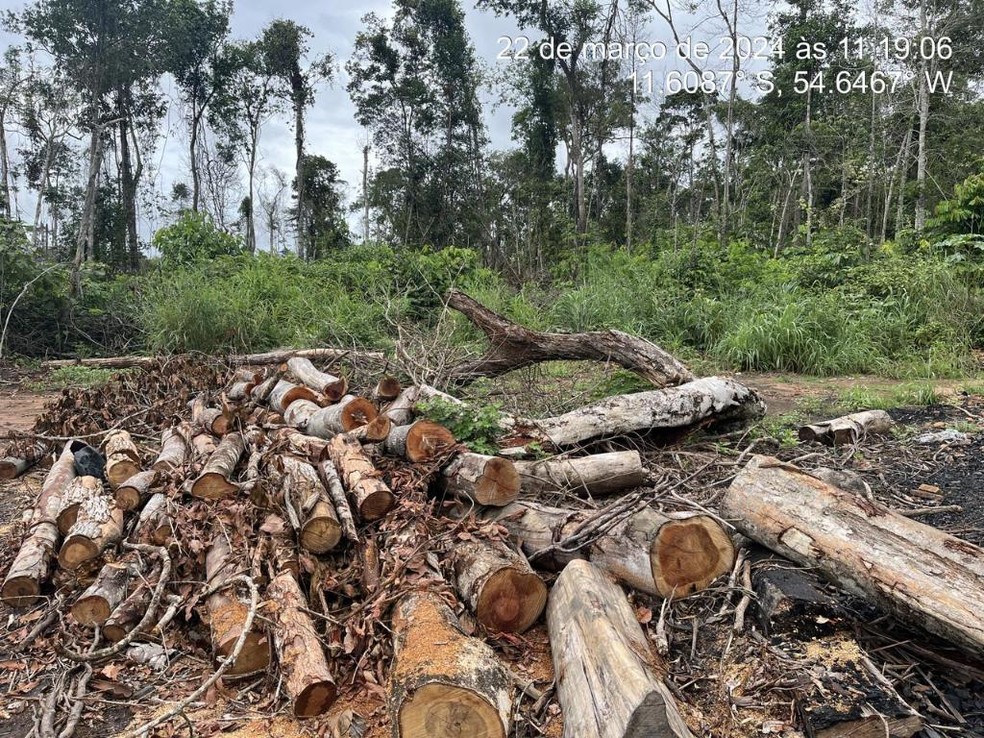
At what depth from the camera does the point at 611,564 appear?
2473 millimetres

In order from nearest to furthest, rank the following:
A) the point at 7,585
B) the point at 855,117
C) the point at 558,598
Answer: the point at 558,598 → the point at 7,585 → the point at 855,117

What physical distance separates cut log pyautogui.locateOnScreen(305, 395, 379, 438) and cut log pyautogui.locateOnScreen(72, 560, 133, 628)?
147 cm

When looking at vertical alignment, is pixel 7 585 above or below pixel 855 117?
below

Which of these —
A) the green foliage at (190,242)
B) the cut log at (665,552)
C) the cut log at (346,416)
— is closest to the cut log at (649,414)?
the cut log at (346,416)

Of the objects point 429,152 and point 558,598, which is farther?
point 429,152

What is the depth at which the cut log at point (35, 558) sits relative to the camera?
9.02ft

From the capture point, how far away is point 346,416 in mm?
3883

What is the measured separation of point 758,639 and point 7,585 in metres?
3.15

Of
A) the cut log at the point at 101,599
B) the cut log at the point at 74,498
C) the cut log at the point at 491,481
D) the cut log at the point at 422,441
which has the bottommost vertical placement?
the cut log at the point at 101,599

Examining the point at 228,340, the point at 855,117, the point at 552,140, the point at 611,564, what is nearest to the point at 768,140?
the point at 855,117

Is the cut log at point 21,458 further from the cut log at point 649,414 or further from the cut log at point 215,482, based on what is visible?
the cut log at point 649,414

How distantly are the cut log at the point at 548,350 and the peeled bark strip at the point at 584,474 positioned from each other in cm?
178

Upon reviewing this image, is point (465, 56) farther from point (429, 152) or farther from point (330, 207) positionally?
point (330, 207)

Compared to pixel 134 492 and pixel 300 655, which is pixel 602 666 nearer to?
pixel 300 655
